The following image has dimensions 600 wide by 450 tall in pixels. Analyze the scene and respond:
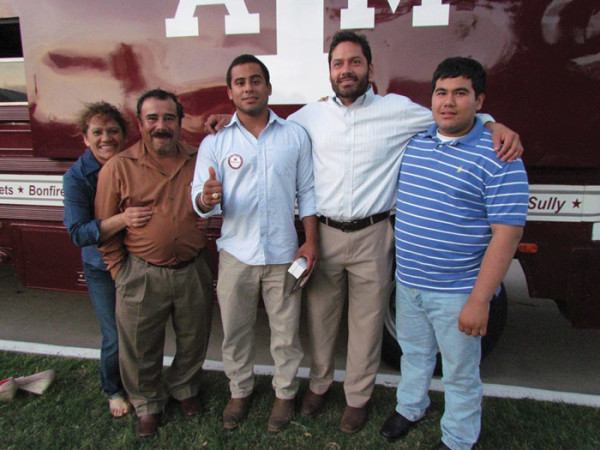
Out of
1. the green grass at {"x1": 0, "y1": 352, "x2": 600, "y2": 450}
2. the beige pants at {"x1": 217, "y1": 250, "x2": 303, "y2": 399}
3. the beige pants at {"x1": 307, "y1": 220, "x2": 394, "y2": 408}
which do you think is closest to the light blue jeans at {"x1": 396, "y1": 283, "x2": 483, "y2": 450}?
the beige pants at {"x1": 307, "y1": 220, "x2": 394, "y2": 408}

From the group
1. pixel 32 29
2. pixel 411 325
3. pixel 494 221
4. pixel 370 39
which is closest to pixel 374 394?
pixel 411 325

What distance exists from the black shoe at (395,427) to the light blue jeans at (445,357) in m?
0.10

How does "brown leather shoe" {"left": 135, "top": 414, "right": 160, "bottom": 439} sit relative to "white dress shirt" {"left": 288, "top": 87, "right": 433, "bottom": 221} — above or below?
below

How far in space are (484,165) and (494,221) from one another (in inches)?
9.0

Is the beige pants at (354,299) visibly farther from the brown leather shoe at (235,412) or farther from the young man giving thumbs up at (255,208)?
the brown leather shoe at (235,412)

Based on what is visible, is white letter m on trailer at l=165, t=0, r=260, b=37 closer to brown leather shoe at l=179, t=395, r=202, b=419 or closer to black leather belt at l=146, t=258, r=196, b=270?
black leather belt at l=146, t=258, r=196, b=270

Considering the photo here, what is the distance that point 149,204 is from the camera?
2.14m

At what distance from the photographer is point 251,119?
85.9 inches

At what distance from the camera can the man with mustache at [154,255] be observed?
211 cm

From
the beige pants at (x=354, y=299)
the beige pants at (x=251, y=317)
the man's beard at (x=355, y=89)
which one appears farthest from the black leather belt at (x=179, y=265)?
the man's beard at (x=355, y=89)

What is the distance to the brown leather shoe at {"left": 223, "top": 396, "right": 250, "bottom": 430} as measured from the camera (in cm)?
240

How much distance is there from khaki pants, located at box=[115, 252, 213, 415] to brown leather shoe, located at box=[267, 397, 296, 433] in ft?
1.54

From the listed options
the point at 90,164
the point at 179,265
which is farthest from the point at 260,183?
the point at 90,164

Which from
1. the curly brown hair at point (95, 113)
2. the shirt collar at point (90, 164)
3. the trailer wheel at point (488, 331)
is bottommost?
the trailer wheel at point (488, 331)
